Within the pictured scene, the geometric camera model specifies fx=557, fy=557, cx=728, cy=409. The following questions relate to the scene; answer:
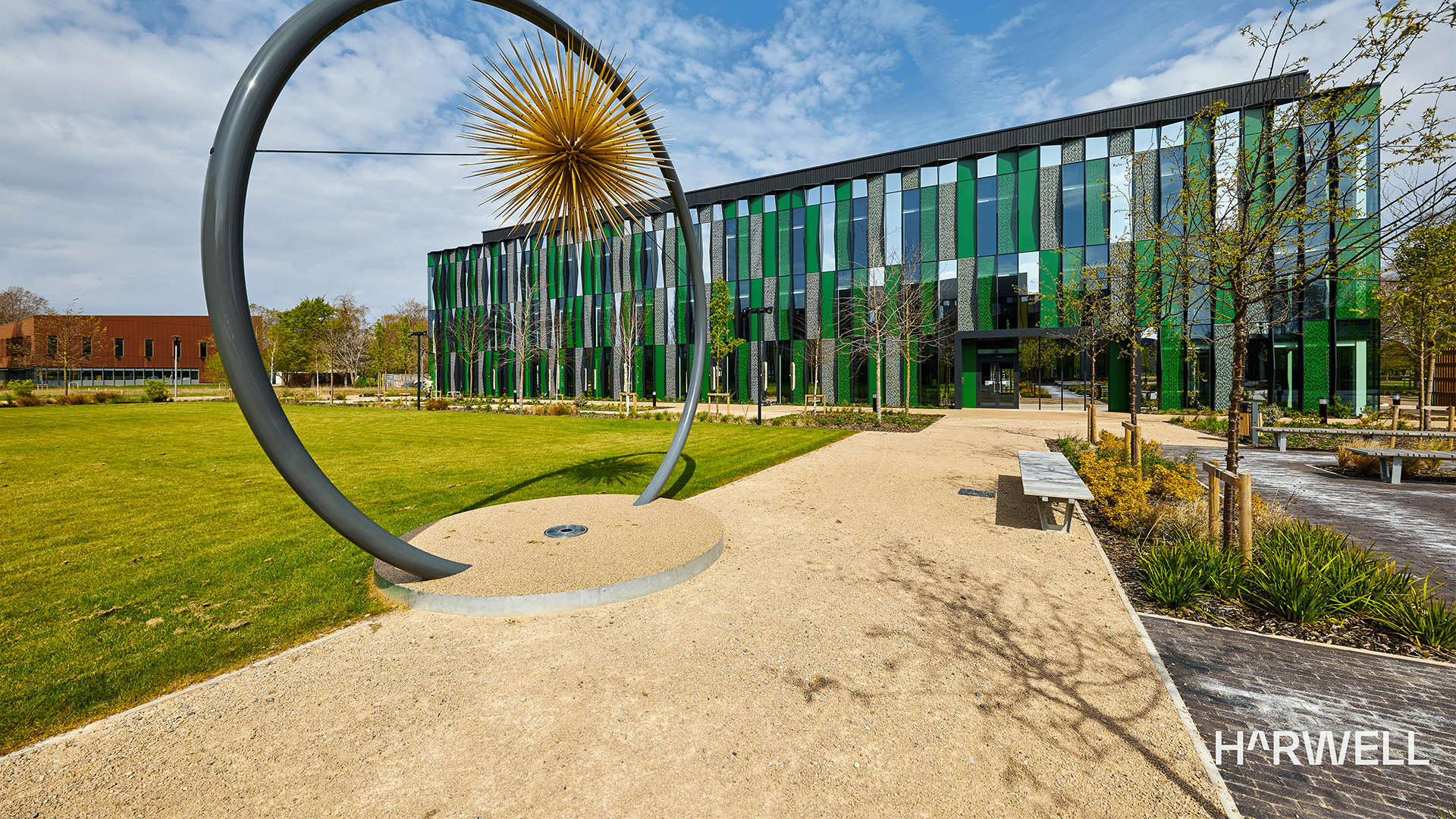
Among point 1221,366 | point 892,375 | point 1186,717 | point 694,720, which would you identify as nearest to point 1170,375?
point 1221,366

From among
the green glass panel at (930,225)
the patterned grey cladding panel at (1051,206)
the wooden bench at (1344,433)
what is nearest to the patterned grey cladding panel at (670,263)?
the green glass panel at (930,225)

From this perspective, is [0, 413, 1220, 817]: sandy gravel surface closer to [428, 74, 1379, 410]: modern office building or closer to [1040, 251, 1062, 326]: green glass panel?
[428, 74, 1379, 410]: modern office building

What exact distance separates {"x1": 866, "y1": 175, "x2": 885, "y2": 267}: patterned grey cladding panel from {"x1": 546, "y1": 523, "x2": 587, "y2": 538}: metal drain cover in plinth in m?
26.8

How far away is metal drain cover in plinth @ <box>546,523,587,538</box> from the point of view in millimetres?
6043

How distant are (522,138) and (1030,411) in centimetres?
2781

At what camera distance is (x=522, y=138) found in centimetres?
560

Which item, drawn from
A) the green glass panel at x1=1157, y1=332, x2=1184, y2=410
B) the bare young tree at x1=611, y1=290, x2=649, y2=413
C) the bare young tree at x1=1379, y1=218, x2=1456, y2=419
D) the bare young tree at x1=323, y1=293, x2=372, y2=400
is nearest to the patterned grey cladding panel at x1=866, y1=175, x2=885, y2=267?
the green glass panel at x1=1157, y1=332, x2=1184, y2=410

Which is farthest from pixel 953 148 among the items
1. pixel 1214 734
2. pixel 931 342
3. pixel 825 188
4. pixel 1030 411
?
pixel 1214 734

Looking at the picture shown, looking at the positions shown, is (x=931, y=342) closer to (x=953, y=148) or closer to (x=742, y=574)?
(x=953, y=148)

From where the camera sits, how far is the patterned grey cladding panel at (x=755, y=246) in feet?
109

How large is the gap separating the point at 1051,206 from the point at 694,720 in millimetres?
29906

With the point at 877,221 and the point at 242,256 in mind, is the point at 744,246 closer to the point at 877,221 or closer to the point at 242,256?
the point at 877,221

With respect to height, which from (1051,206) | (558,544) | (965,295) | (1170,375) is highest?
(1051,206)

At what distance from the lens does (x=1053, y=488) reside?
6574 millimetres
